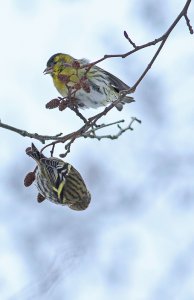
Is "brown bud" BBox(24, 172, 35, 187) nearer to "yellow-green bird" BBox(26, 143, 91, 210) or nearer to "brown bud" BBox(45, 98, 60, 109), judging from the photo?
"brown bud" BBox(45, 98, 60, 109)

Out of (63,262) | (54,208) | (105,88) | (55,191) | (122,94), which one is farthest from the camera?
(54,208)

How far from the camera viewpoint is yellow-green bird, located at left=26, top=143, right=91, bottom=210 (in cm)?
221

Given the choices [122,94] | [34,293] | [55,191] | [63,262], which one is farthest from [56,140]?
[34,293]

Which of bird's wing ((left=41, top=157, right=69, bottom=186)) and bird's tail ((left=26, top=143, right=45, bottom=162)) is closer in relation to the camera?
bird's tail ((left=26, top=143, right=45, bottom=162))

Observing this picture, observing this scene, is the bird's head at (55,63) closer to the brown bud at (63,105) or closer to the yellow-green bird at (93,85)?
the yellow-green bird at (93,85)

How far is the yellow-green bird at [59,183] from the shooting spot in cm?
221

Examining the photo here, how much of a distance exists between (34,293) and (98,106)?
2062mm

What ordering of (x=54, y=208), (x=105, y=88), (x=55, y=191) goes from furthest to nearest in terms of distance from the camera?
(x=54, y=208)
(x=105, y=88)
(x=55, y=191)

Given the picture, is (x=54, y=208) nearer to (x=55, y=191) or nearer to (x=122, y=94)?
(x=55, y=191)

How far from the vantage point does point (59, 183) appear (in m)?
2.38

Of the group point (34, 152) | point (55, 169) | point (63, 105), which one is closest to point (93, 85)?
point (55, 169)

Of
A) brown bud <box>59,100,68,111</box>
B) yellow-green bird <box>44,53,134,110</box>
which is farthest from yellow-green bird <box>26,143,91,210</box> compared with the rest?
brown bud <box>59,100,68,111</box>

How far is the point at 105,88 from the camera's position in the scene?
2463mm

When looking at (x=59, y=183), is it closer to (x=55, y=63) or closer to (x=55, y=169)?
(x=55, y=169)
